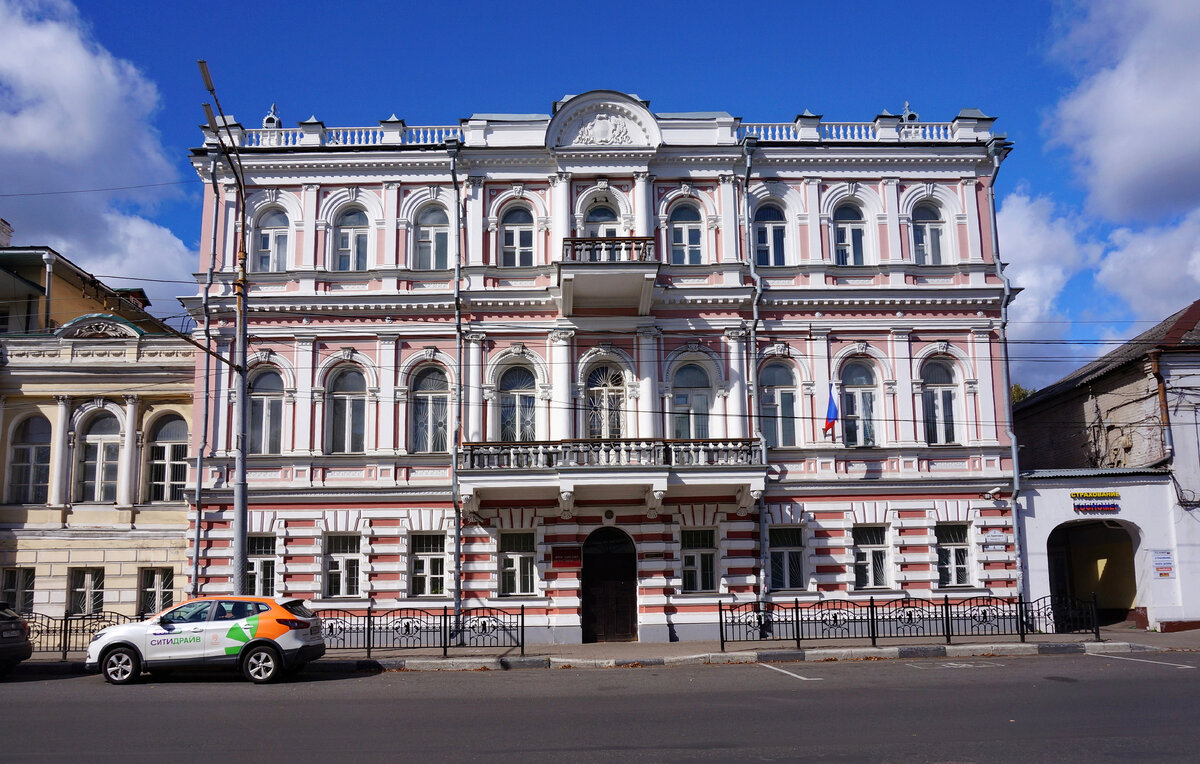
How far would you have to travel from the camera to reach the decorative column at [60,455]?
26.0 m

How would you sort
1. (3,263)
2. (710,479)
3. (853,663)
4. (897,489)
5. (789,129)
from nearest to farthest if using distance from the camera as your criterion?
1. (853,663)
2. (710,479)
3. (897,489)
4. (789,129)
5. (3,263)

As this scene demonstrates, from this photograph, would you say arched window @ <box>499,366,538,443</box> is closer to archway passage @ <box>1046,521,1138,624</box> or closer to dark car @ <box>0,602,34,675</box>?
dark car @ <box>0,602,34,675</box>

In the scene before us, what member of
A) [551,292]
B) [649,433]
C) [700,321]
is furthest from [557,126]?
[649,433]

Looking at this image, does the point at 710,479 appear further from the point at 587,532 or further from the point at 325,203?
the point at 325,203

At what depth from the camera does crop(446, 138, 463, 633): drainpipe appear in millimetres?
23812

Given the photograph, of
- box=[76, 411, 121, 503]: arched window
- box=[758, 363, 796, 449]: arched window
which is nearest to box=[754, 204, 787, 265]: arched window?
box=[758, 363, 796, 449]: arched window

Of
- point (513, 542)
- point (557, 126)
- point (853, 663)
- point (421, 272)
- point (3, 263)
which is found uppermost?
point (557, 126)

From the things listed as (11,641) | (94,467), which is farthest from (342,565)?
(94,467)

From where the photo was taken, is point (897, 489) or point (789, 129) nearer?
point (897, 489)

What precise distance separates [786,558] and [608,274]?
8.81 meters

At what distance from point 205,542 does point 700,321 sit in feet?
47.0

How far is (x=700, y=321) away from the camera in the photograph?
25.3 metres

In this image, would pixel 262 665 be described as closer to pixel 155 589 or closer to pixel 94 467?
pixel 155 589

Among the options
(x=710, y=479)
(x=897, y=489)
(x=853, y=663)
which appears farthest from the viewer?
(x=897, y=489)
